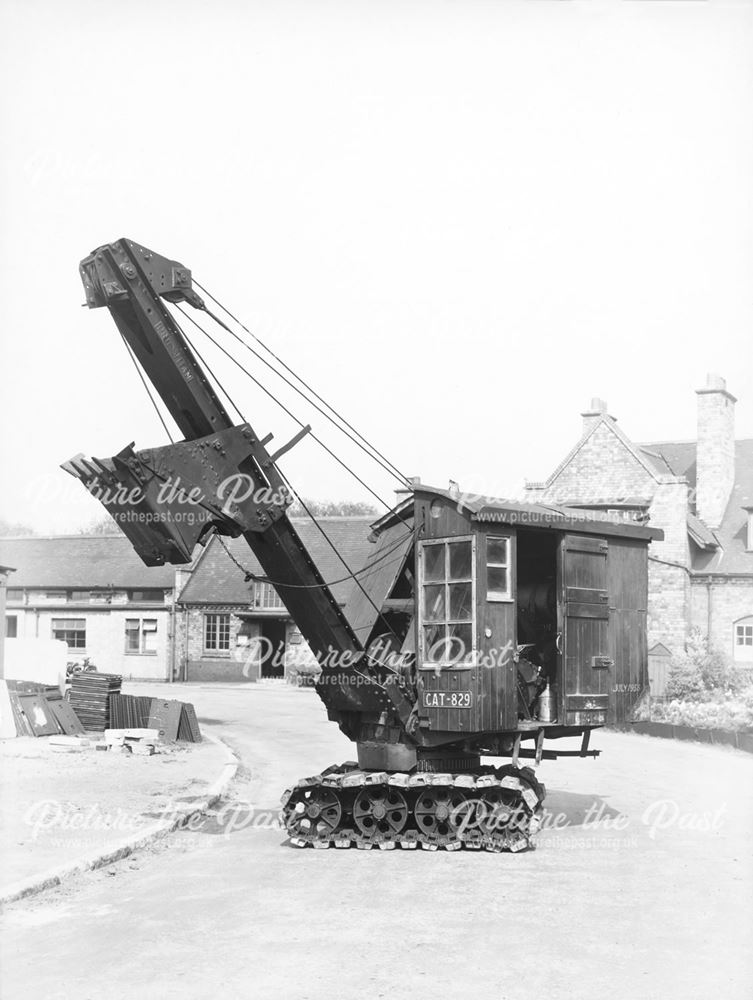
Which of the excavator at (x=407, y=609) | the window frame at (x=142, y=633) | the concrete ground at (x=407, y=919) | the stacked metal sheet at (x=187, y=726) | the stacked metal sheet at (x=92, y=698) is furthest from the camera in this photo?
the window frame at (x=142, y=633)

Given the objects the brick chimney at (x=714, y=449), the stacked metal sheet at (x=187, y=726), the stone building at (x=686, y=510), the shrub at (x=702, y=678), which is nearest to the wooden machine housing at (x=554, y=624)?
the stacked metal sheet at (x=187, y=726)

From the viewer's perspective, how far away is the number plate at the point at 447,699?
468 inches

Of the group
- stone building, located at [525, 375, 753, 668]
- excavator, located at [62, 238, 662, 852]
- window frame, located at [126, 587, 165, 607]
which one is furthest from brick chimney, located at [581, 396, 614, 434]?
excavator, located at [62, 238, 662, 852]

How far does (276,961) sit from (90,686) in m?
15.9

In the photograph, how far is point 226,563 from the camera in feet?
175

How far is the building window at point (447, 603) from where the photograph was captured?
1193 centimetres

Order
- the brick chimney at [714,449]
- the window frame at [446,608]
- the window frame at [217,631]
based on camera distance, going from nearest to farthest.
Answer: the window frame at [446,608]
the brick chimney at [714,449]
the window frame at [217,631]

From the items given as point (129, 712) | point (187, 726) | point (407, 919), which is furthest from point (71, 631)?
point (407, 919)

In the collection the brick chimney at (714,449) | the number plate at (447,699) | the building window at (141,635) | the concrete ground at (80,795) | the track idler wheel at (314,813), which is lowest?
the concrete ground at (80,795)

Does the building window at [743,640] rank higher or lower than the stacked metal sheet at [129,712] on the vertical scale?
higher

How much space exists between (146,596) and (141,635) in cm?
181

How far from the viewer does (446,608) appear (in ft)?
39.7

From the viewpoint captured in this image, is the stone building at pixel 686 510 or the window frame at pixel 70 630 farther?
the window frame at pixel 70 630

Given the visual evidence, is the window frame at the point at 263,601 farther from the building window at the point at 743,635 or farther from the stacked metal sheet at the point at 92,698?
the stacked metal sheet at the point at 92,698
